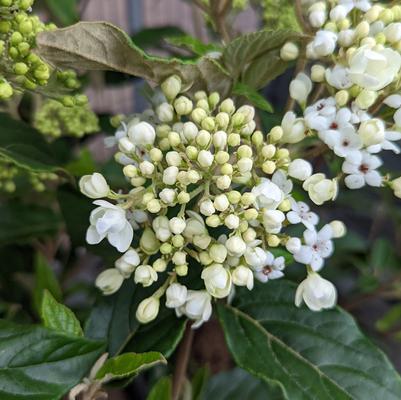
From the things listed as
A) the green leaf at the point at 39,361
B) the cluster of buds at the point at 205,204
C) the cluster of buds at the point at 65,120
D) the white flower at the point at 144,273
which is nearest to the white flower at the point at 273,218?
the cluster of buds at the point at 205,204

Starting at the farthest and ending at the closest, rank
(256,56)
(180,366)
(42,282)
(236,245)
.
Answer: (42,282) < (180,366) < (256,56) < (236,245)

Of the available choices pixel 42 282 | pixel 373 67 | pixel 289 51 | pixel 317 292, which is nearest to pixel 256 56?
pixel 289 51

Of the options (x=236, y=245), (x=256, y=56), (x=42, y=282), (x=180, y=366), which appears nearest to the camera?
(x=236, y=245)

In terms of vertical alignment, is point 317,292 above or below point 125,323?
above

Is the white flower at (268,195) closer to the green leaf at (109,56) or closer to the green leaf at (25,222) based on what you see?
the green leaf at (109,56)

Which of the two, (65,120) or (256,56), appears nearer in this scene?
(256,56)

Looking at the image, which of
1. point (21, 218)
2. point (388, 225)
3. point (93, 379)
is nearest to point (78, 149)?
point (21, 218)

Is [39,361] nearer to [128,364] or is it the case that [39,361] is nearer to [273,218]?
[128,364]
